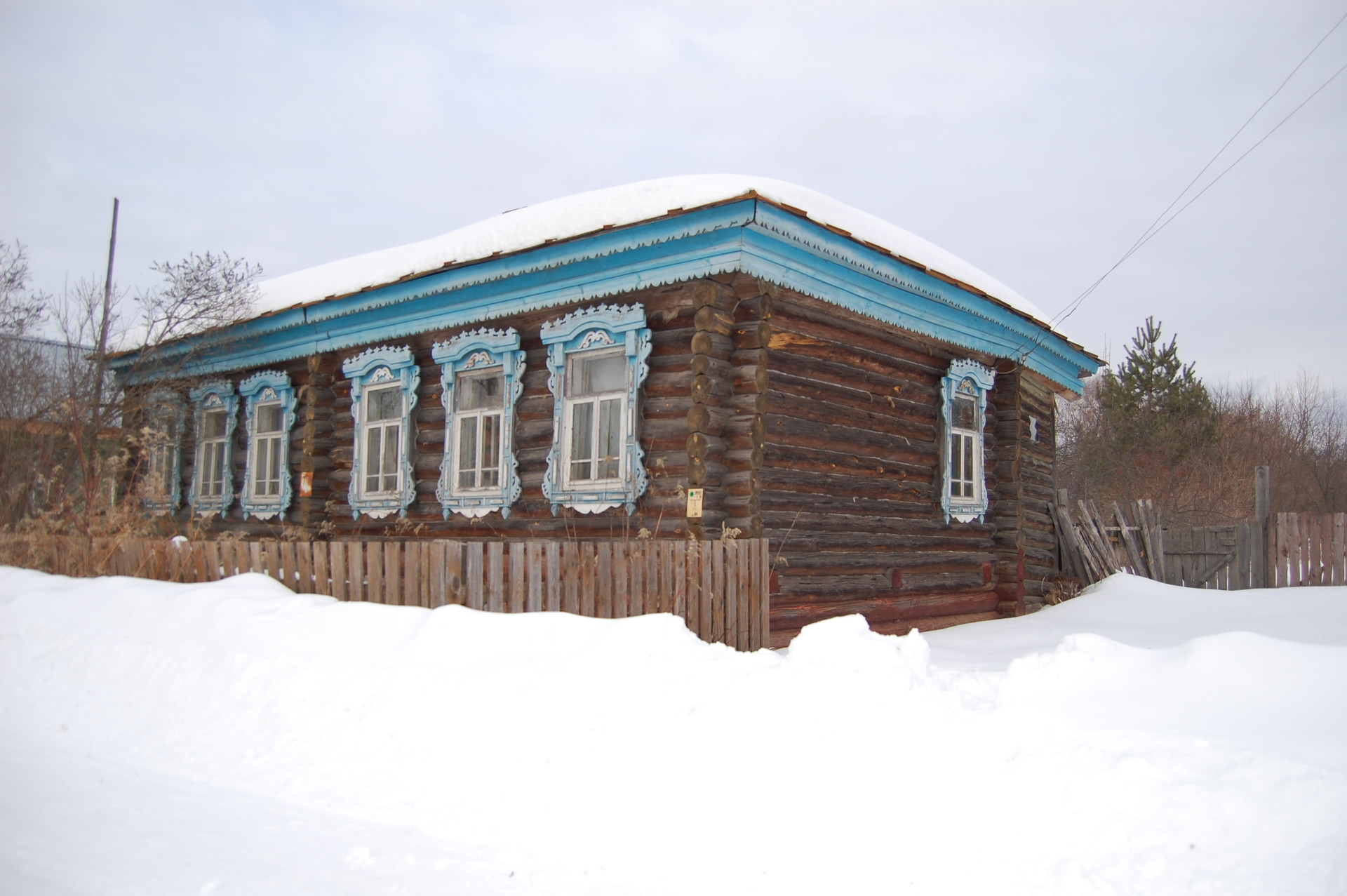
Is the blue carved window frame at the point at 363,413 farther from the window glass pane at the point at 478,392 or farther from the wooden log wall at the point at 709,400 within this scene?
the wooden log wall at the point at 709,400

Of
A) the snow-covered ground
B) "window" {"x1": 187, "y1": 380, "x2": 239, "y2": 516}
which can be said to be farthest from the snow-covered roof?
the snow-covered ground

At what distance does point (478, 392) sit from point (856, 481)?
4.31 metres

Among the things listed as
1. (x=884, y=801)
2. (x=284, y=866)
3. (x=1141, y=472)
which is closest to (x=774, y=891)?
(x=884, y=801)

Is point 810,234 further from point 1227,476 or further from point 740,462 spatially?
point 1227,476

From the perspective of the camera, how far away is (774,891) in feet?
12.0

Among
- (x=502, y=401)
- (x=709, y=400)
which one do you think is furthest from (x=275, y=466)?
(x=709, y=400)

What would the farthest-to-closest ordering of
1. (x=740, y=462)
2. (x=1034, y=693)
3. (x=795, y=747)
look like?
(x=740, y=462)
(x=1034, y=693)
(x=795, y=747)

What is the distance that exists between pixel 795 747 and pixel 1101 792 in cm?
135

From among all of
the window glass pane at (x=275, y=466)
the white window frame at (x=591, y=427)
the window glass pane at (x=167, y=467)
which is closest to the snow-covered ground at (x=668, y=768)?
the white window frame at (x=591, y=427)

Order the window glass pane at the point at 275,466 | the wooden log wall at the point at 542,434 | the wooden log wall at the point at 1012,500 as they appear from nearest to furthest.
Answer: the wooden log wall at the point at 542,434, the wooden log wall at the point at 1012,500, the window glass pane at the point at 275,466

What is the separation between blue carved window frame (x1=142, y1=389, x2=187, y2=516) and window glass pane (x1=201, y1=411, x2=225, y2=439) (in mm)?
404

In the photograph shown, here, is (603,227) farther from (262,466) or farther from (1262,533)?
(1262,533)

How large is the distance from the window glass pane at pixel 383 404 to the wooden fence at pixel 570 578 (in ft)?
11.6

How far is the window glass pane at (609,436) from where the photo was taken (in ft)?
29.0
